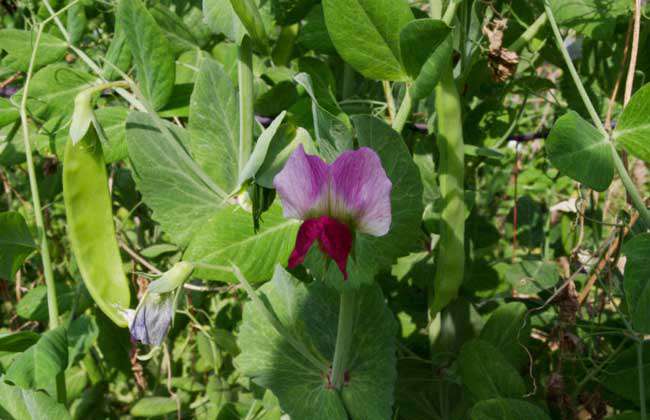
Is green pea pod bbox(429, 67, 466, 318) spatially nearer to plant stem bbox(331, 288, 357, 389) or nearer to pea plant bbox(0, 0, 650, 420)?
pea plant bbox(0, 0, 650, 420)

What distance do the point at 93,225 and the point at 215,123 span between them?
18 centimetres

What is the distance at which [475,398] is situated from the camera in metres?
0.87

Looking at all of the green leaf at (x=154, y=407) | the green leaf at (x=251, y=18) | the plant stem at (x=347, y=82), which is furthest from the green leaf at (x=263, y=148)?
the green leaf at (x=154, y=407)

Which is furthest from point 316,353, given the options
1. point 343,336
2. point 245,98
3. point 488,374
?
point 245,98

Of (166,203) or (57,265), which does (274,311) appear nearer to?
(166,203)

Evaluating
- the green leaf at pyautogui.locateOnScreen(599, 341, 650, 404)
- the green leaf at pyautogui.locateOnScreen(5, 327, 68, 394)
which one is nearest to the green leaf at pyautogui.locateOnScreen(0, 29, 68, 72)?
the green leaf at pyautogui.locateOnScreen(5, 327, 68, 394)

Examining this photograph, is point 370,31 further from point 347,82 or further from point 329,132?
point 347,82

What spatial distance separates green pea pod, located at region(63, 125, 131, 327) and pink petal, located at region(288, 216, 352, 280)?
0.80 ft

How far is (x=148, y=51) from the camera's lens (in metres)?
0.82

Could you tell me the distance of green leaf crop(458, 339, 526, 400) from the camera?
82cm

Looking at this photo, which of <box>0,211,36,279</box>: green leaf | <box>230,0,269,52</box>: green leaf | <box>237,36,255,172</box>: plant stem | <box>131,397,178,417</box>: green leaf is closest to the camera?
<box>230,0,269,52</box>: green leaf

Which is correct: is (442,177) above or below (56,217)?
above

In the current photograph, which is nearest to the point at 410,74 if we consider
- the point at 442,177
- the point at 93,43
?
the point at 442,177

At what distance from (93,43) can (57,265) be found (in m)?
0.50
